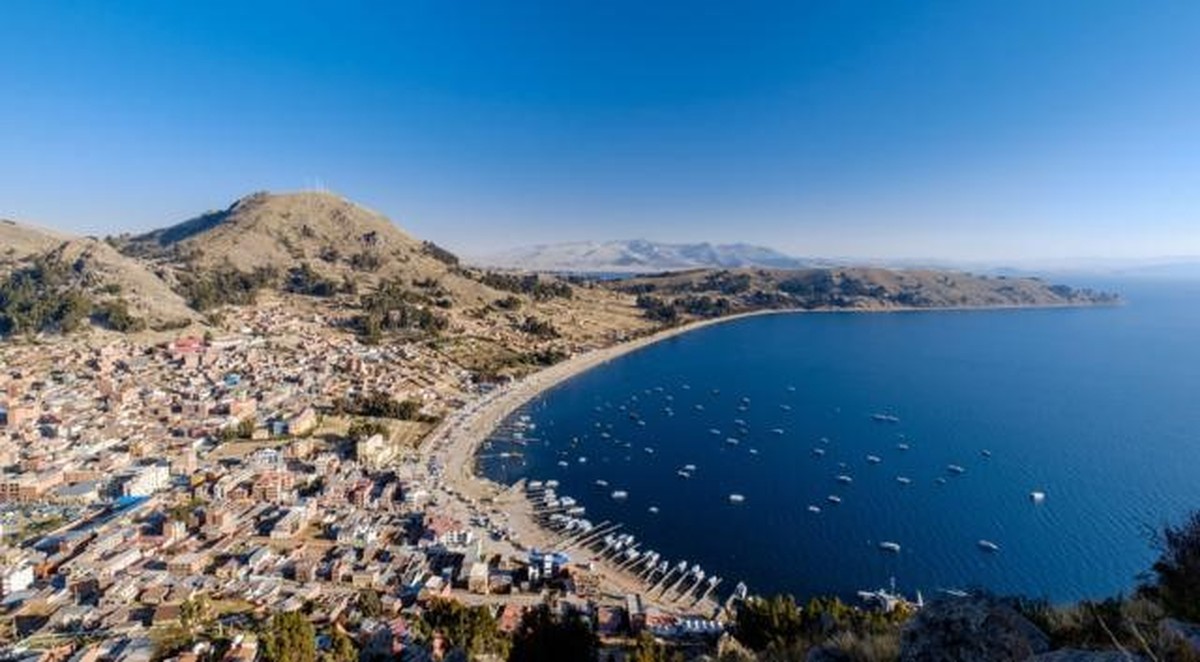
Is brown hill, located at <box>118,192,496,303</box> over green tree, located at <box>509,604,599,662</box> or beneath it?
over

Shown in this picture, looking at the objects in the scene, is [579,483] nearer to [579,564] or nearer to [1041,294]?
[579,564]

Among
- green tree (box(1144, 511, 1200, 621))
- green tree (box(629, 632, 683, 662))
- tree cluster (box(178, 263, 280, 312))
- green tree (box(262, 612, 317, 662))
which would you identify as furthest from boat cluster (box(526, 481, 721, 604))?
tree cluster (box(178, 263, 280, 312))

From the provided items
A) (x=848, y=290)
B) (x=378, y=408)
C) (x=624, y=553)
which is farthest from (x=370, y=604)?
(x=848, y=290)

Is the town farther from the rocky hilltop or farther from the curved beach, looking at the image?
the rocky hilltop

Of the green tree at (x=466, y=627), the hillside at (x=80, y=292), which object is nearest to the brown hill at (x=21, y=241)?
the hillside at (x=80, y=292)

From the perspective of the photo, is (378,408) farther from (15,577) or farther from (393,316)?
(393,316)
